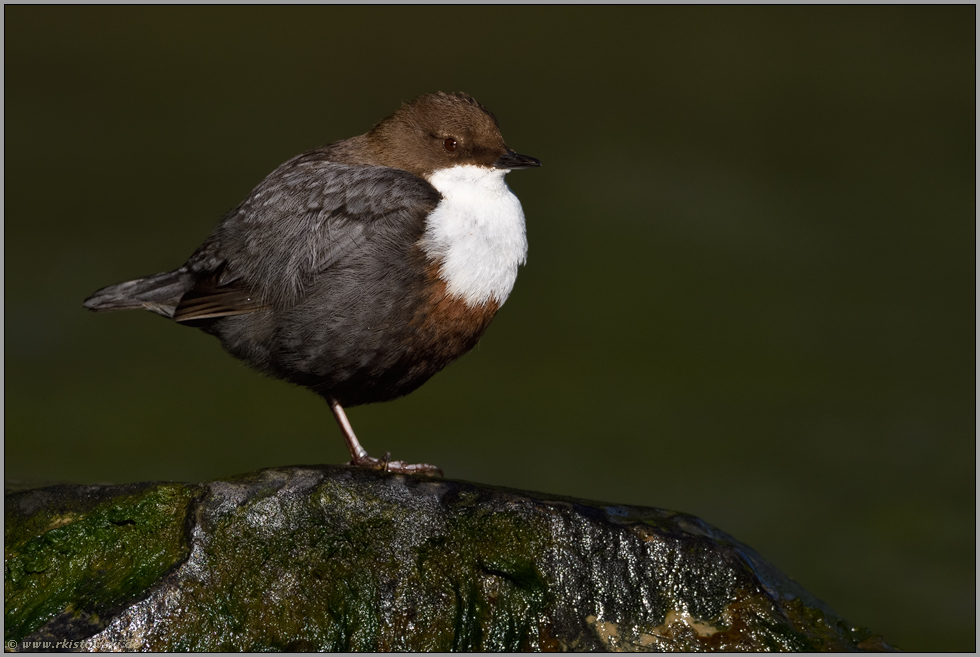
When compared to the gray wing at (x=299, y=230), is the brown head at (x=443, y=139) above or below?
Result: above

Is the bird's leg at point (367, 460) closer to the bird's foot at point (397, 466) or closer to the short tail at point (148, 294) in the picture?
the bird's foot at point (397, 466)

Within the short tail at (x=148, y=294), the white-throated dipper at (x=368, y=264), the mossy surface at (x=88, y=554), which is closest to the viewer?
the mossy surface at (x=88, y=554)

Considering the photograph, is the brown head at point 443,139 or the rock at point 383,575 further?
the brown head at point 443,139

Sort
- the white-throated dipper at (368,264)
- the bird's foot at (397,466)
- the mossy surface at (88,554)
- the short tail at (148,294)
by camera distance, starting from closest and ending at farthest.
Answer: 1. the mossy surface at (88,554)
2. the white-throated dipper at (368,264)
3. the bird's foot at (397,466)
4. the short tail at (148,294)

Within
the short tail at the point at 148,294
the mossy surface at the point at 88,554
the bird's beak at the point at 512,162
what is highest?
the bird's beak at the point at 512,162

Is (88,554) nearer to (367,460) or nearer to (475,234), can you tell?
(367,460)

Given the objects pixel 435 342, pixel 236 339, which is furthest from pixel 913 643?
pixel 236 339

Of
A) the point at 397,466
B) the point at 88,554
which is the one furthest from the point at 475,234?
the point at 88,554

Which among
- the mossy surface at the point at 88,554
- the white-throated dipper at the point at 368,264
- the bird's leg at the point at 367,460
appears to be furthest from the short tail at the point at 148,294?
the mossy surface at the point at 88,554
